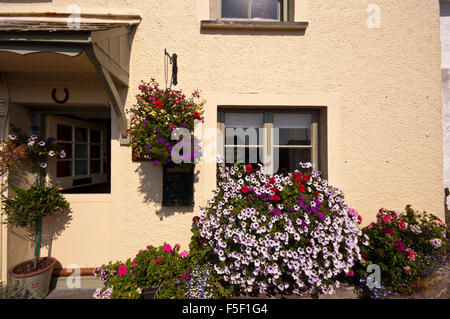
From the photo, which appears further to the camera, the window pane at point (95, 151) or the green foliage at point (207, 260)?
the window pane at point (95, 151)

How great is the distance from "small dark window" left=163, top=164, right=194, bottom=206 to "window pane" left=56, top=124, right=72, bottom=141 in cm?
190

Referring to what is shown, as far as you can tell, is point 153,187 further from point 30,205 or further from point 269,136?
point 269,136

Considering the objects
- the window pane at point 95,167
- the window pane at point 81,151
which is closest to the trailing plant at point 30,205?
the window pane at point 81,151

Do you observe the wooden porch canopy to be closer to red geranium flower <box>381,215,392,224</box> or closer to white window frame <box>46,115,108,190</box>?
white window frame <box>46,115,108,190</box>

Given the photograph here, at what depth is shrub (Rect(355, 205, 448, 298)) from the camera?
80.4 inches

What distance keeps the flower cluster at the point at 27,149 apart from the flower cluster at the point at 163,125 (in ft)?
4.35

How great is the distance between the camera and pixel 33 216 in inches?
94.5

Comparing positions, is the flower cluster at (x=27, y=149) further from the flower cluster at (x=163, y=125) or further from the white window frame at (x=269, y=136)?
the white window frame at (x=269, y=136)

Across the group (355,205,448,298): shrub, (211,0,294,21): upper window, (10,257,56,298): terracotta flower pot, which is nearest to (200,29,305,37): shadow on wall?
(211,0,294,21): upper window

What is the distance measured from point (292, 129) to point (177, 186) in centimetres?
184

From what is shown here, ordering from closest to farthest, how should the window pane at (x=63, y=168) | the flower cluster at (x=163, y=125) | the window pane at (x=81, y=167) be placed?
Result: the flower cluster at (x=163, y=125) → the window pane at (x=63, y=168) → the window pane at (x=81, y=167)

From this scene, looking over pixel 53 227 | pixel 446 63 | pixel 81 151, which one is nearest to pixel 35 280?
pixel 53 227

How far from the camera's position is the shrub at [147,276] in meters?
1.96

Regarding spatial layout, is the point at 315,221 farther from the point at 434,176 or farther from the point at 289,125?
the point at 434,176
